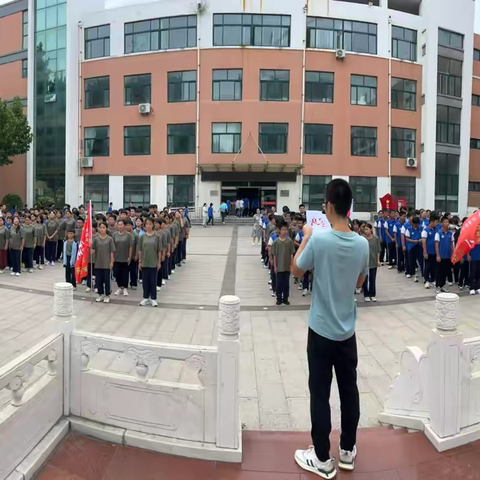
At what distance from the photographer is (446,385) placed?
3043 millimetres

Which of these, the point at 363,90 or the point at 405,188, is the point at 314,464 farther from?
the point at 405,188

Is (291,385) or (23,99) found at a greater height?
(23,99)

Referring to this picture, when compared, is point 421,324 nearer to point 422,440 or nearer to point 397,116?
point 422,440

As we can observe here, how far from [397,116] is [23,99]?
27138 millimetres

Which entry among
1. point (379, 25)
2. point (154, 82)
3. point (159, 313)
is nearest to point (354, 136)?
point (379, 25)

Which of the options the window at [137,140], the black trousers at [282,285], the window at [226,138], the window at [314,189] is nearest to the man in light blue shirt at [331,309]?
the black trousers at [282,285]

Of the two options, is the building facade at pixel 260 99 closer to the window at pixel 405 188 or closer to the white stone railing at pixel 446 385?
the window at pixel 405 188

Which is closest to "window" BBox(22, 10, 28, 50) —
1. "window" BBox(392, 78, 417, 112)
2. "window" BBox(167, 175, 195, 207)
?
"window" BBox(167, 175, 195, 207)

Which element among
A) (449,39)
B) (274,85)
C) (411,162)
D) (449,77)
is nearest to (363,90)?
(411,162)

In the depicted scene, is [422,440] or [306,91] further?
[306,91]

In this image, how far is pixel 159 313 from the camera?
754 cm

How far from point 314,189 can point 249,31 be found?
430 inches

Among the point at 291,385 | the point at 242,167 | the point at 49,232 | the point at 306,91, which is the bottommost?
the point at 291,385

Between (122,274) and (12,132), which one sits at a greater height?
(12,132)
